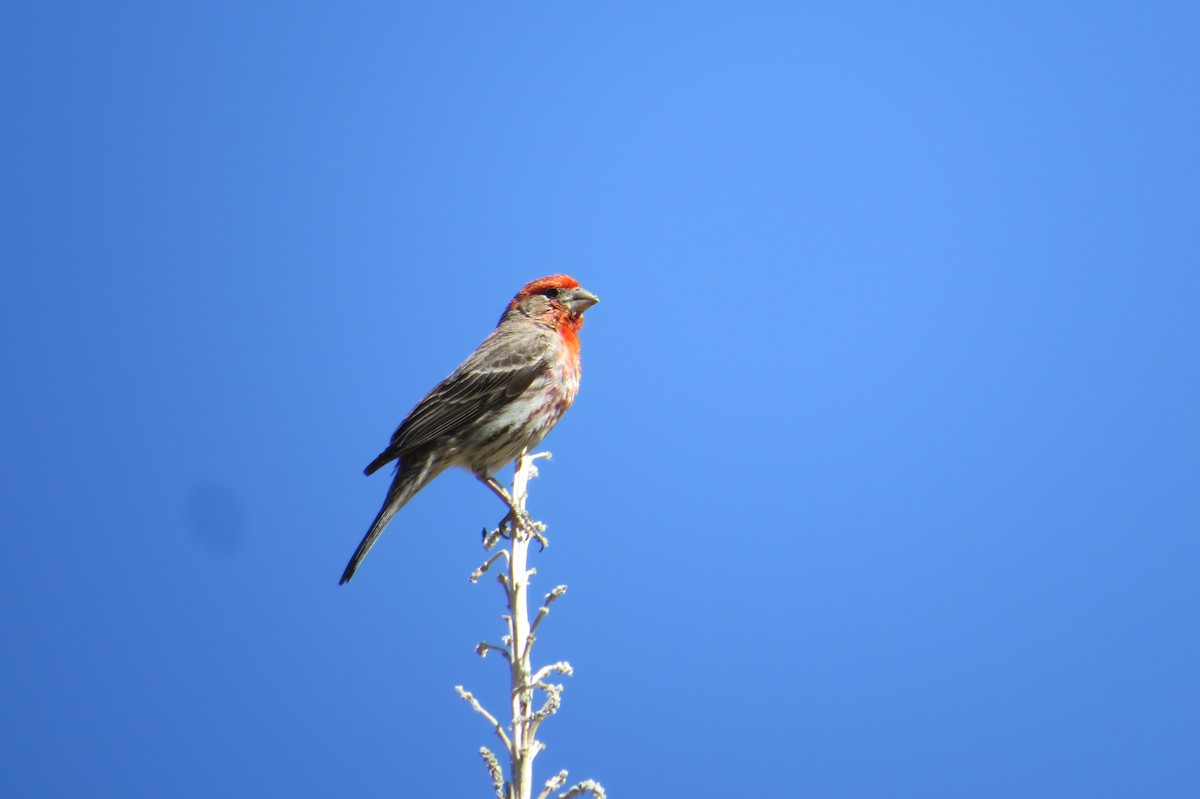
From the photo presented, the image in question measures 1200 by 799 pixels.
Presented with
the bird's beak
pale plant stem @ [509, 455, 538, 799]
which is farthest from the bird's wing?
pale plant stem @ [509, 455, 538, 799]

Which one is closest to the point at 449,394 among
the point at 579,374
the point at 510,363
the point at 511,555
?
the point at 510,363

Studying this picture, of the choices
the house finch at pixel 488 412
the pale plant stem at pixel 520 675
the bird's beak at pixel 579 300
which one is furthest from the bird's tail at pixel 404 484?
the pale plant stem at pixel 520 675

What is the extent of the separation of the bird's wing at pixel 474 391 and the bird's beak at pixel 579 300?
58 cm

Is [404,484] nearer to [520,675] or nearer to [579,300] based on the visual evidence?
[579,300]

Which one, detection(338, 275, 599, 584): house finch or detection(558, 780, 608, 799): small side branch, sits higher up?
detection(338, 275, 599, 584): house finch

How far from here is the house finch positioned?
7.02 m

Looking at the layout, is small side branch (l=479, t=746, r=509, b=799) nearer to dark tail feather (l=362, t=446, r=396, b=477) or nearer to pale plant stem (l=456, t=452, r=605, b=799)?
pale plant stem (l=456, t=452, r=605, b=799)

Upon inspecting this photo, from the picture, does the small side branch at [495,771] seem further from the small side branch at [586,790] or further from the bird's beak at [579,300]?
the bird's beak at [579,300]

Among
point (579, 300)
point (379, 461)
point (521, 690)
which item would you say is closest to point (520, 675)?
point (521, 690)

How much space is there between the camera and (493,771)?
340cm

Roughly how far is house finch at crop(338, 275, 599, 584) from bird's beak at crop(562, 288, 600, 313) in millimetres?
330

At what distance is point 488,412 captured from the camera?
721cm

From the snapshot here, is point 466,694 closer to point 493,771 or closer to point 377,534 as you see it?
point 493,771

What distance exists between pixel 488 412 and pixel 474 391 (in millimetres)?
223
